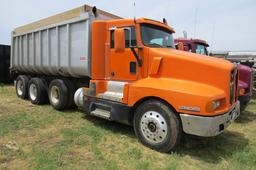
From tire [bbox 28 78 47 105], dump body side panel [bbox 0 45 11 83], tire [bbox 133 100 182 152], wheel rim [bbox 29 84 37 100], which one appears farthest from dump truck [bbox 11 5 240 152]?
dump body side panel [bbox 0 45 11 83]

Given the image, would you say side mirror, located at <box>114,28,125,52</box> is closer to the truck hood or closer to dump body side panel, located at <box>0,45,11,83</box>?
the truck hood

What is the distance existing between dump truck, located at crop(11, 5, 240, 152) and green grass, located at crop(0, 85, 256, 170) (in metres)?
0.42

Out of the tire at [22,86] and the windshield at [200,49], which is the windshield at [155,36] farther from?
the tire at [22,86]

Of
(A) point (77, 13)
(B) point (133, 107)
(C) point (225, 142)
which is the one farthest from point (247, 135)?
(A) point (77, 13)

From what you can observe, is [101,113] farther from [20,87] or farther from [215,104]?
[20,87]

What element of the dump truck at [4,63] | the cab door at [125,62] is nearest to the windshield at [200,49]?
the cab door at [125,62]

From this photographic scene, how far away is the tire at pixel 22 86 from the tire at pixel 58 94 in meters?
2.07

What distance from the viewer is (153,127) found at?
4.45 m

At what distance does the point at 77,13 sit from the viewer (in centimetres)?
652

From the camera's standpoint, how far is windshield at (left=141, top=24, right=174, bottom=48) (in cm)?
494

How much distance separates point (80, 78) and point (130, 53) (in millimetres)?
2811

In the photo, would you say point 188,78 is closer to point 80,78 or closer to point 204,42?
point 80,78

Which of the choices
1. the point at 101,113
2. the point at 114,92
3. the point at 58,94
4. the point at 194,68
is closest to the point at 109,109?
the point at 101,113

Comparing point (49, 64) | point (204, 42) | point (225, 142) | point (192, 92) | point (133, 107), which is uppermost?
point (204, 42)
